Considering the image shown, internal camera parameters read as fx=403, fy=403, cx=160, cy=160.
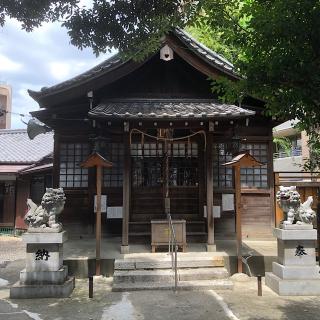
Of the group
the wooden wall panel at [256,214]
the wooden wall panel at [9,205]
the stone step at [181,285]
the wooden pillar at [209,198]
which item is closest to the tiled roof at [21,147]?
the wooden wall panel at [9,205]

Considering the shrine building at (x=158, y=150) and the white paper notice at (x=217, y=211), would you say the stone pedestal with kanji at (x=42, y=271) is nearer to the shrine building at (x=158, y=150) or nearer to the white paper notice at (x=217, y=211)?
the shrine building at (x=158, y=150)

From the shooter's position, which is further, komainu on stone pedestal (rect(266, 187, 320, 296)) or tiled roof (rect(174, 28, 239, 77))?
tiled roof (rect(174, 28, 239, 77))

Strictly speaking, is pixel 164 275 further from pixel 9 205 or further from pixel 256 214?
pixel 9 205

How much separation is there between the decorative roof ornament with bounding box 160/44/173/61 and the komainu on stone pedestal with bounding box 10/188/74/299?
5859 millimetres

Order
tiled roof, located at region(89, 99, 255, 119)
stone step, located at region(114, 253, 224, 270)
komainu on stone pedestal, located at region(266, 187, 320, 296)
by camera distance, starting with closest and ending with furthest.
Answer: komainu on stone pedestal, located at region(266, 187, 320, 296), stone step, located at region(114, 253, 224, 270), tiled roof, located at region(89, 99, 255, 119)

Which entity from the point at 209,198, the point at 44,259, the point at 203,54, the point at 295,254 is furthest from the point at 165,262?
the point at 203,54

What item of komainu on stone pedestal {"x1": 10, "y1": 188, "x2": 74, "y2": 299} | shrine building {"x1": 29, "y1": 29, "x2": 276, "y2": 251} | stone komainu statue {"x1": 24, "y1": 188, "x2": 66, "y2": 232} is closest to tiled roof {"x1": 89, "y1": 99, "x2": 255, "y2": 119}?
shrine building {"x1": 29, "y1": 29, "x2": 276, "y2": 251}

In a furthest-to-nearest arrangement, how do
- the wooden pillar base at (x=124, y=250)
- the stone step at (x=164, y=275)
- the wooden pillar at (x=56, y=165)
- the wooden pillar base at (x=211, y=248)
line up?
1. the wooden pillar at (x=56, y=165)
2. the wooden pillar base at (x=211, y=248)
3. the wooden pillar base at (x=124, y=250)
4. the stone step at (x=164, y=275)

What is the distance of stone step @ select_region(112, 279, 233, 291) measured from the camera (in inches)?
374

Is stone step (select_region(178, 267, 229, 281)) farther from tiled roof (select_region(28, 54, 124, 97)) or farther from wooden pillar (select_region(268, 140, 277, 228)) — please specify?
tiled roof (select_region(28, 54, 124, 97))

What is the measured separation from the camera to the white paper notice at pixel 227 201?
13.9 metres

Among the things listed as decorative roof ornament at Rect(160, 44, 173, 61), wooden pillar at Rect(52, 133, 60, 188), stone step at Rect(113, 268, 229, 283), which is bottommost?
stone step at Rect(113, 268, 229, 283)

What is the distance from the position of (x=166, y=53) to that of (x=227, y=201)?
5389 mm

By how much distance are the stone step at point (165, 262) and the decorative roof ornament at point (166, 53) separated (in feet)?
20.4
